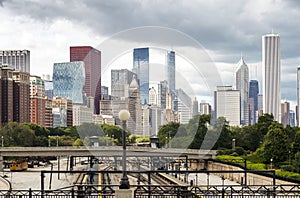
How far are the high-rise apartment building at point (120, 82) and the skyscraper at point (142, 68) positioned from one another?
465 mm

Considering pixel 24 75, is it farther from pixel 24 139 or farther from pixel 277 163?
pixel 277 163

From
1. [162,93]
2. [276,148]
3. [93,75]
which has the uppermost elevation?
[93,75]

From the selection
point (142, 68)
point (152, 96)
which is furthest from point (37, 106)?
point (142, 68)

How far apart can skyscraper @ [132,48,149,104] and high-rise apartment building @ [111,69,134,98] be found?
0.46 meters

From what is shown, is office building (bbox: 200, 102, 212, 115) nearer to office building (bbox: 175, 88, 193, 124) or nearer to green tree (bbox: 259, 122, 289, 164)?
office building (bbox: 175, 88, 193, 124)

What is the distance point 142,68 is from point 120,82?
139 cm

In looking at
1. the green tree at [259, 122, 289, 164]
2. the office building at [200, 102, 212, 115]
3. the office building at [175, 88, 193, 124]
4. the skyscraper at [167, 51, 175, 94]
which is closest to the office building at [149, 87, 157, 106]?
the skyscraper at [167, 51, 175, 94]

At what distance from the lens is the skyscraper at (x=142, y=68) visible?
2733 centimetres

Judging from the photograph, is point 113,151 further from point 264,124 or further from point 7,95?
point 7,95

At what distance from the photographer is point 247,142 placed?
237 feet

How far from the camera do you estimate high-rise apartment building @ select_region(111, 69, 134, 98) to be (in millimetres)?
26750

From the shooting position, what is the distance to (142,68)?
90.7 feet

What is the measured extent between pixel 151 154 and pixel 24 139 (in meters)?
58.1

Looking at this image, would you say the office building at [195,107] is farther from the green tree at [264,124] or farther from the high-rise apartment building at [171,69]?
the green tree at [264,124]
